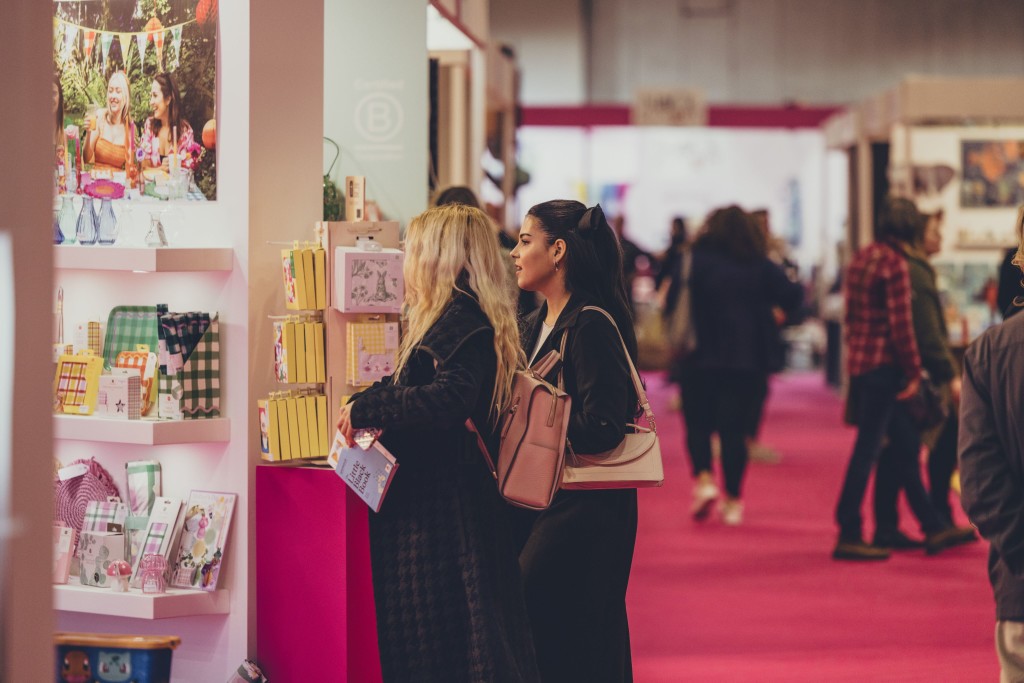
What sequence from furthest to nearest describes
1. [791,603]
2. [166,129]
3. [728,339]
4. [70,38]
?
[728,339] < [791,603] < [70,38] < [166,129]

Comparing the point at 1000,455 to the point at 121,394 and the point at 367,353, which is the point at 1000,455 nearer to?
the point at 367,353

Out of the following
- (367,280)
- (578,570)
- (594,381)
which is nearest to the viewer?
(594,381)

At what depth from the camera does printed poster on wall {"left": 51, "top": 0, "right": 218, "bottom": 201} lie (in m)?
3.70

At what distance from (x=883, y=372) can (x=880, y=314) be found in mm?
269

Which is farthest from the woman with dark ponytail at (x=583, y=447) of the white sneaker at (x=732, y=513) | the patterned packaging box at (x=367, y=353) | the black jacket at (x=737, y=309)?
the white sneaker at (x=732, y=513)

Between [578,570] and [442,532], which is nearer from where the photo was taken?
[442,532]

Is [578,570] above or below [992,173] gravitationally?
below

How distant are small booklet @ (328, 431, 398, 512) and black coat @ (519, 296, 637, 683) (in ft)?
1.50

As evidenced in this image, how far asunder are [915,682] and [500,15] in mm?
14993

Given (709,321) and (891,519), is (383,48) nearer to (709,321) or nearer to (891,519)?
(709,321)

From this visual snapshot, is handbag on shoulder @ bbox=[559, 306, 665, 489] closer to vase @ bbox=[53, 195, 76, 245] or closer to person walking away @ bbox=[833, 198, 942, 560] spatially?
vase @ bbox=[53, 195, 76, 245]

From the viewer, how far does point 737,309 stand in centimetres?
688

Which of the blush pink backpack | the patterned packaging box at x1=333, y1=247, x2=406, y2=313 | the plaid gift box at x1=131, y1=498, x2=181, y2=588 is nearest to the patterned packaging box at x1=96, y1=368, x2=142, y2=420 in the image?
the plaid gift box at x1=131, y1=498, x2=181, y2=588

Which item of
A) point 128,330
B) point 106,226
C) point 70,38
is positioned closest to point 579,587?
point 128,330
